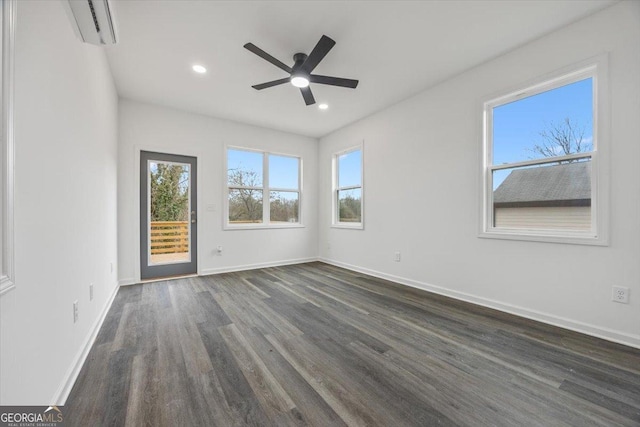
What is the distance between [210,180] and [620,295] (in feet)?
16.6

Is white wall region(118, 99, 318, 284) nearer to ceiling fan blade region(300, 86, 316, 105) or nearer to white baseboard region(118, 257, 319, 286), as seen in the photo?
white baseboard region(118, 257, 319, 286)

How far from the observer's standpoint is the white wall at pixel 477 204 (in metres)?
2.04

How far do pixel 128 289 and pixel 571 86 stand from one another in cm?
559

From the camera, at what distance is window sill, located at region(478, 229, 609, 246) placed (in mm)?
2180

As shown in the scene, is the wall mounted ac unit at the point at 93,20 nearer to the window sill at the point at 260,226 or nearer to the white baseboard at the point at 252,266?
the window sill at the point at 260,226

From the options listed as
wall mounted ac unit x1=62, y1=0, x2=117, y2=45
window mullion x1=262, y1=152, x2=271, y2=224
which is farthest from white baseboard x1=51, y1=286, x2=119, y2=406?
window mullion x1=262, y1=152, x2=271, y2=224

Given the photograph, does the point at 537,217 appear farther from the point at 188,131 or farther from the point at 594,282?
the point at 188,131

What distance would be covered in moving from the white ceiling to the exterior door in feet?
3.46

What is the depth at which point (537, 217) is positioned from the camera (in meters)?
2.58

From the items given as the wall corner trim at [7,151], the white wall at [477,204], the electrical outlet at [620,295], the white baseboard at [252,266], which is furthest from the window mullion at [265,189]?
the electrical outlet at [620,295]

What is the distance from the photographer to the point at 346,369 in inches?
68.1

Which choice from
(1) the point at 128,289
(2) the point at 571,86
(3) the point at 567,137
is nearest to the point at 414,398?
(3) the point at 567,137

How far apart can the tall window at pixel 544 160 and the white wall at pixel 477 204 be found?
138mm

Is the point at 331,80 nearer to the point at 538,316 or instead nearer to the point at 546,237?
the point at 546,237
